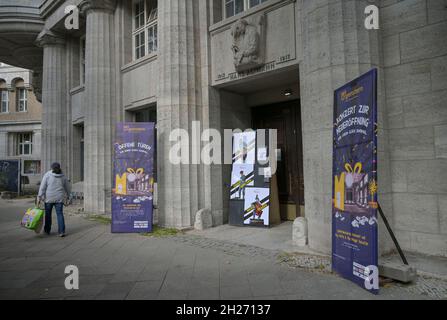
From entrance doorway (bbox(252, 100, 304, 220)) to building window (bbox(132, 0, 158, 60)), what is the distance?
497 cm

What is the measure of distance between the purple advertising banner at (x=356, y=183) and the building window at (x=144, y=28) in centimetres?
810

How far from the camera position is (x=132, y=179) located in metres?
7.66

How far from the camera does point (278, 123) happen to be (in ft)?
29.1

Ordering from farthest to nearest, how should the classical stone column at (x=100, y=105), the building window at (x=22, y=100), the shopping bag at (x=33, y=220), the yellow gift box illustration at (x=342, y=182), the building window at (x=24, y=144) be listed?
1. the building window at (x=22, y=100)
2. the building window at (x=24, y=144)
3. the classical stone column at (x=100, y=105)
4. the shopping bag at (x=33, y=220)
5. the yellow gift box illustration at (x=342, y=182)

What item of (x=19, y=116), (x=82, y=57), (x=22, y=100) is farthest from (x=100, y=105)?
(x=22, y=100)

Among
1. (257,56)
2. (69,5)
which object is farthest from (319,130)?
(69,5)

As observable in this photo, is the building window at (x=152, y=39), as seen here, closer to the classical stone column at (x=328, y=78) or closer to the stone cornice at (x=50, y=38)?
the classical stone column at (x=328, y=78)

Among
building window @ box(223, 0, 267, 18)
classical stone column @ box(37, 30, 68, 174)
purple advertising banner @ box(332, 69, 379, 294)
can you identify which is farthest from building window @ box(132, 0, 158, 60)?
purple advertising banner @ box(332, 69, 379, 294)

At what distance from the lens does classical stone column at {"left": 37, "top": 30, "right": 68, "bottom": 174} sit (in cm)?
1522

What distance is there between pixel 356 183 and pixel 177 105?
204 inches

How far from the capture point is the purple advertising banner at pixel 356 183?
365 cm

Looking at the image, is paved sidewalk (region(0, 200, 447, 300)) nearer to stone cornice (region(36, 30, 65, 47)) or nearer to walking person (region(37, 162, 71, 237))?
walking person (region(37, 162, 71, 237))

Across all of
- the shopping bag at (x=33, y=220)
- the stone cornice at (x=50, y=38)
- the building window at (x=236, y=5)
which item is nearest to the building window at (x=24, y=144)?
the stone cornice at (x=50, y=38)
